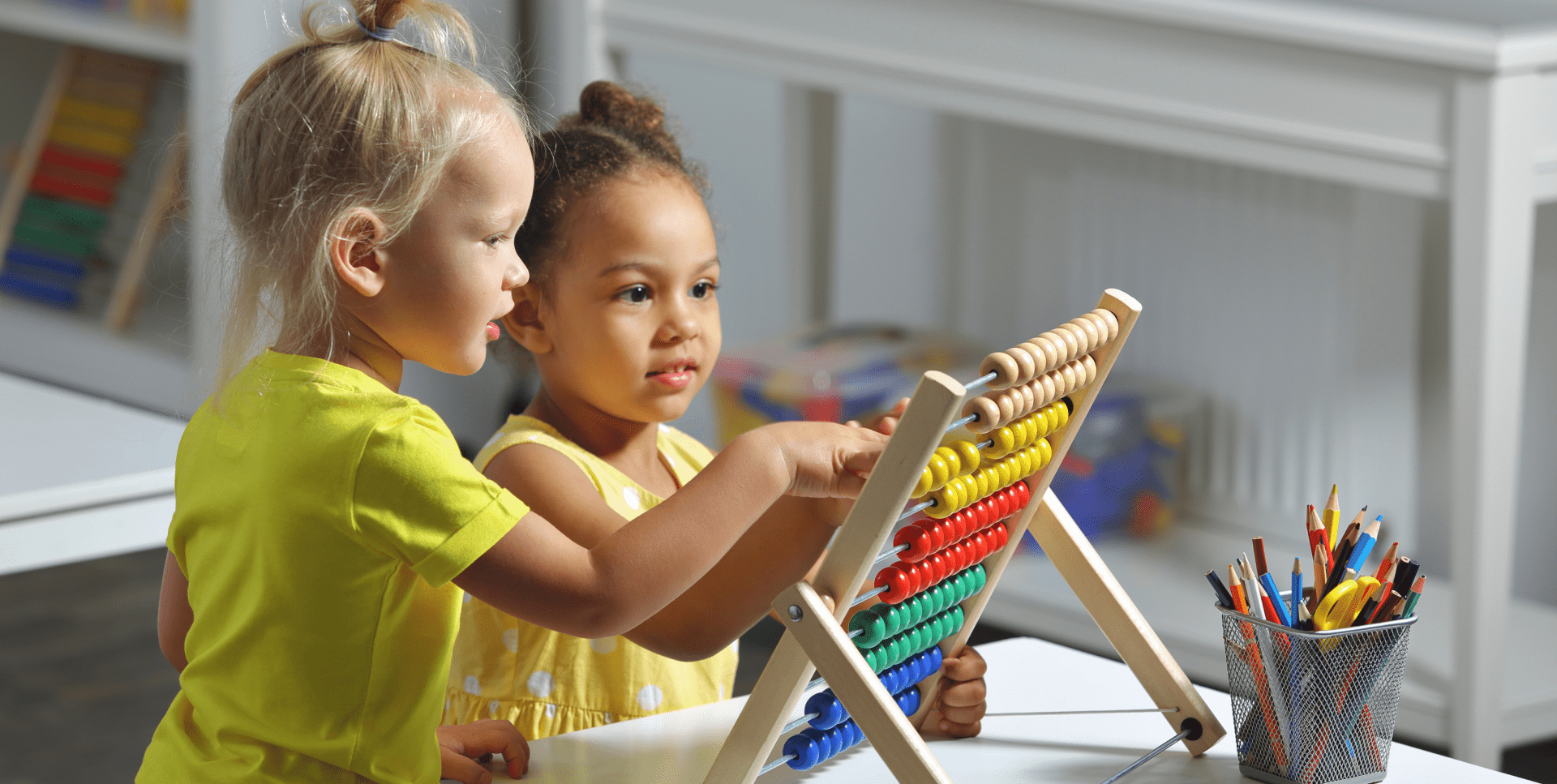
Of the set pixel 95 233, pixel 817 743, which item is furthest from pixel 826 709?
pixel 95 233

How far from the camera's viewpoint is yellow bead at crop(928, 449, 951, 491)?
859mm

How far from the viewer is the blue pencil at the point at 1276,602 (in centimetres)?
94

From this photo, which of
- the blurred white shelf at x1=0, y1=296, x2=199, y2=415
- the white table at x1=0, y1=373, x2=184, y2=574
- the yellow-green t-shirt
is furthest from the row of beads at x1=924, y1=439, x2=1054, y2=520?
the blurred white shelf at x1=0, y1=296, x2=199, y2=415

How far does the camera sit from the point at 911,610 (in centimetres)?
93

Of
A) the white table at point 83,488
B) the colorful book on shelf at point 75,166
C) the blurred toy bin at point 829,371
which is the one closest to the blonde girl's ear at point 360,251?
the white table at point 83,488

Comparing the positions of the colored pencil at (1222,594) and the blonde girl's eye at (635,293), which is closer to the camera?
the colored pencil at (1222,594)

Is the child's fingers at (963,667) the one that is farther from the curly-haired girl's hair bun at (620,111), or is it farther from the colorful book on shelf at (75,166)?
→ the colorful book on shelf at (75,166)

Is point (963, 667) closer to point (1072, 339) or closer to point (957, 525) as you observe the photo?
point (957, 525)

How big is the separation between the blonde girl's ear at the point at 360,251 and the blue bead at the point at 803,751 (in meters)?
0.35

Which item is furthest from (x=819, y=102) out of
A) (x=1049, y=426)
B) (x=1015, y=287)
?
(x=1049, y=426)

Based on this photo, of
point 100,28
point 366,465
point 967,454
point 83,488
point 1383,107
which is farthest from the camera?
point 100,28

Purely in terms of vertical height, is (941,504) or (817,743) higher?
(941,504)

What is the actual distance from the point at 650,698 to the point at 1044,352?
1.44 feet

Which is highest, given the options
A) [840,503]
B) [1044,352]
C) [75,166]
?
[1044,352]
